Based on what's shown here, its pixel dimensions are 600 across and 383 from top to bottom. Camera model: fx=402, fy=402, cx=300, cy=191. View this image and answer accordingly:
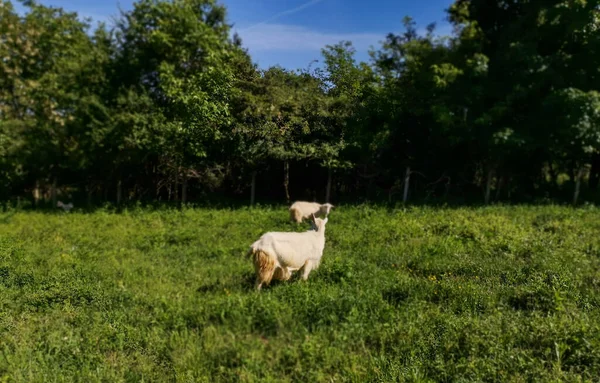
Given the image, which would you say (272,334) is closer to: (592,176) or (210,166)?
(210,166)

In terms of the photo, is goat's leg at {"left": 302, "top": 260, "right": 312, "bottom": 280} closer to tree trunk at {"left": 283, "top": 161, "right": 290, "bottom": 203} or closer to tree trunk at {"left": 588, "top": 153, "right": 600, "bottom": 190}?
tree trunk at {"left": 283, "top": 161, "right": 290, "bottom": 203}

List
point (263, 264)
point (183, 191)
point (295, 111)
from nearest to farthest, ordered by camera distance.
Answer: point (263, 264), point (295, 111), point (183, 191)

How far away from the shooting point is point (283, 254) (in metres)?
6.59

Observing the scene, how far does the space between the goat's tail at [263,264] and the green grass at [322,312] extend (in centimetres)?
28

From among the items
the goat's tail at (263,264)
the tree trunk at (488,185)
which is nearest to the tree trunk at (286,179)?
the goat's tail at (263,264)

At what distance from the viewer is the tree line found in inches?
316

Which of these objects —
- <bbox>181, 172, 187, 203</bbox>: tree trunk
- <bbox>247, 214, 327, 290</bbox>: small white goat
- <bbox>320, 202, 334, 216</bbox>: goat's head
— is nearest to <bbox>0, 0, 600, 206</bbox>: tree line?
<bbox>181, 172, 187, 203</bbox>: tree trunk

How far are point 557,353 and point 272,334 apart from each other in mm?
3402

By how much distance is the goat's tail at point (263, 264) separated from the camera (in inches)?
252

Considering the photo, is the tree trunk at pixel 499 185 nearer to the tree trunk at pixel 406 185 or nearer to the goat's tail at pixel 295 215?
the tree trunk at pixel 406 185

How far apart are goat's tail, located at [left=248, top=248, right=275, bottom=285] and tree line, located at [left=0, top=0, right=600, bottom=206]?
2967 mm

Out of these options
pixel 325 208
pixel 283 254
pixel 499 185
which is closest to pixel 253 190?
pixel 325 208

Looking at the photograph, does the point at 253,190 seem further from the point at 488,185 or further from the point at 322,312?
the point at 488,185

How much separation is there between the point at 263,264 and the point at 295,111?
324 cm
